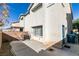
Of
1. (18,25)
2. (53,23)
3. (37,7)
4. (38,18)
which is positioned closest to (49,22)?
(53,23)

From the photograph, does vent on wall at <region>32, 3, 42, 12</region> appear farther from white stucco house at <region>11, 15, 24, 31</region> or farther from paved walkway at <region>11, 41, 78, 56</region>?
paved walkway at <region>11, 41, 78, 56</region>

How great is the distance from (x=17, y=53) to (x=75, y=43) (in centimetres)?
164

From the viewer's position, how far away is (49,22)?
3.83 m

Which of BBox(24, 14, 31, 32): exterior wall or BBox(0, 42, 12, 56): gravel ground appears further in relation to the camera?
BBox(24, 14, 31, 32): exterior wall

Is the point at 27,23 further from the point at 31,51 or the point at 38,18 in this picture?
the point at 31,51

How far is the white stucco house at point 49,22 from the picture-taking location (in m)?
3.81

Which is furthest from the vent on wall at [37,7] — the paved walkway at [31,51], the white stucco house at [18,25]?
the paved walkway at [31,51]

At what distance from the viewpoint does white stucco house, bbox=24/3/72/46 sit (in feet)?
12.5

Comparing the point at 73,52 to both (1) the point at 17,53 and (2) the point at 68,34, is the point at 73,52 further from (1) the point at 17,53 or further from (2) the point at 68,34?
(1) the point at 17,53

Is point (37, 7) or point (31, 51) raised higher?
point (37, 7)

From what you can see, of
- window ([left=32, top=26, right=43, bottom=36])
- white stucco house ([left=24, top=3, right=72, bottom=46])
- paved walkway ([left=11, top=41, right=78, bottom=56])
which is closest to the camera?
paved walkway ([left=11, top=41, right=78, bottom=56])

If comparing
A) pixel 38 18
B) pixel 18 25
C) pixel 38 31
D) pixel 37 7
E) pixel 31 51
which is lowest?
pixel 31 51

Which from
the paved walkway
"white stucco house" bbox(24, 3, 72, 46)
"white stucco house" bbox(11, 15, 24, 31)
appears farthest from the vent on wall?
the paved walkway

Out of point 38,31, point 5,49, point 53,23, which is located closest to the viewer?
point 5,49
